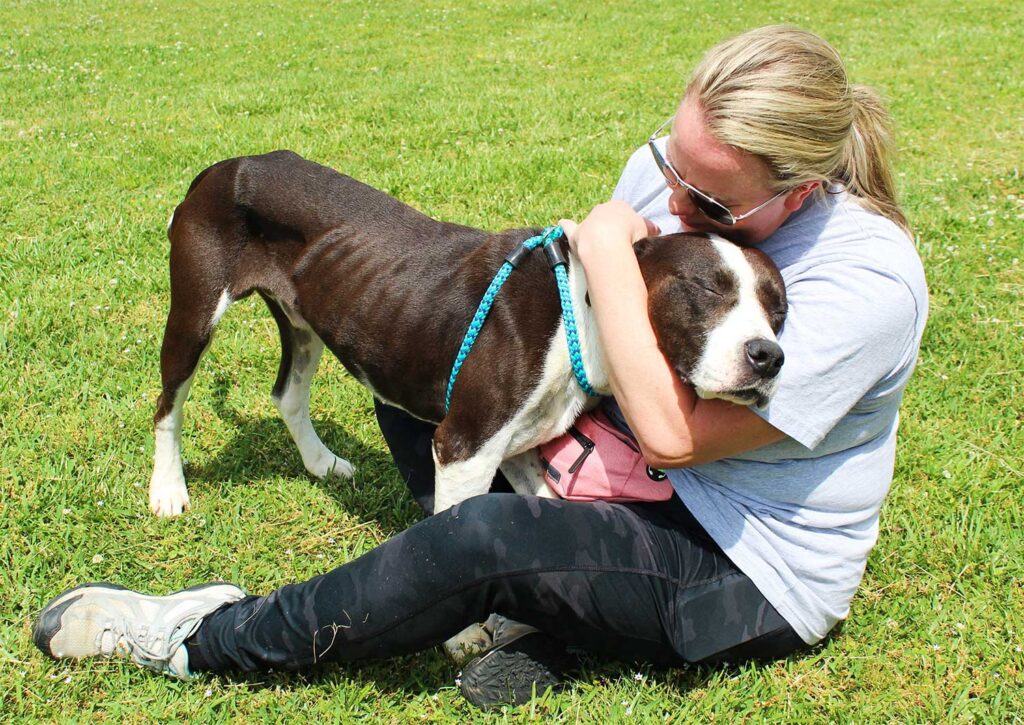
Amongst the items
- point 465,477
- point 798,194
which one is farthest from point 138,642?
point 798,194

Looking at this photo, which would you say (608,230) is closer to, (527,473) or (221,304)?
(527,473)

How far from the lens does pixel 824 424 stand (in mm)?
2582

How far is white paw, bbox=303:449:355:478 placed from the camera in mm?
4254

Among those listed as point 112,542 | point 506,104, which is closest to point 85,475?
point 112,542

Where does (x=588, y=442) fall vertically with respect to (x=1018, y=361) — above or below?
above

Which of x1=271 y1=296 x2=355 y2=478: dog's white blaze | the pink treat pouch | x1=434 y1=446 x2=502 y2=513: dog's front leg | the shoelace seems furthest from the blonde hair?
the shoelace

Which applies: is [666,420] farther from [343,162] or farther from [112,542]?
[343,162]

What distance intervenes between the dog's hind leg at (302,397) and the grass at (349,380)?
0.35 feet

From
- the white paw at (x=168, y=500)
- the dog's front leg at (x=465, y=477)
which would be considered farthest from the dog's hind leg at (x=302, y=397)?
the dog's front leg at (x=465, y=477)

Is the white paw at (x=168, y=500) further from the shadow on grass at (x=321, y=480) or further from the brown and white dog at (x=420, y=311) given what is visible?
the shadow on grass at (x=321, y=480)

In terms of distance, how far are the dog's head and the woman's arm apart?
6 centimetres

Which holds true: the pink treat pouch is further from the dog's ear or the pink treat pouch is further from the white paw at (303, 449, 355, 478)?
the white paw at (303, 449, 355, 478)

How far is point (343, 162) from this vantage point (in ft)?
24.4

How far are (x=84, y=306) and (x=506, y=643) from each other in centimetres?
343
